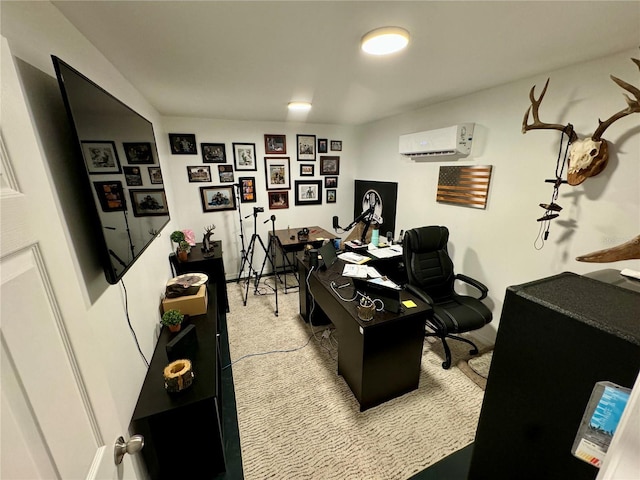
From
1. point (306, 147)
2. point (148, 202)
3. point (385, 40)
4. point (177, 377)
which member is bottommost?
point (177, 377)

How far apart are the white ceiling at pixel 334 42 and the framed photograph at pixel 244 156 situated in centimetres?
129

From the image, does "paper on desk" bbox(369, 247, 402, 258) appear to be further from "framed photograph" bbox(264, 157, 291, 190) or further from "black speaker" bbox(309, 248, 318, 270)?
"framed photograph" bbox(264, 157, 291, 190)

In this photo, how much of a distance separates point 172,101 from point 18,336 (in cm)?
280

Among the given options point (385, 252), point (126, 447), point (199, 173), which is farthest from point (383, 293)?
point (199, 173)

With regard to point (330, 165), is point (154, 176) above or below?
below

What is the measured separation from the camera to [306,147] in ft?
13.0

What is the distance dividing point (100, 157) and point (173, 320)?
4.01 ft

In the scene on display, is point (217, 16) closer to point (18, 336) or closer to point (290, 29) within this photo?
point (290, 29)

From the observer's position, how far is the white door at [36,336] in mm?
431

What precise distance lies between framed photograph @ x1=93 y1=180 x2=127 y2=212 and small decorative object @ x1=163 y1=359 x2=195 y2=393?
2.94ft

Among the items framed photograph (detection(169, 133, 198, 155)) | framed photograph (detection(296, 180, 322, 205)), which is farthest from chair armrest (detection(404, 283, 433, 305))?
framed photograph (detection(169, 133, 198, 155))

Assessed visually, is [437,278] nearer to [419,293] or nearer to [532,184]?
[419,293]

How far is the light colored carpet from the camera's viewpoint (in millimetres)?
1538

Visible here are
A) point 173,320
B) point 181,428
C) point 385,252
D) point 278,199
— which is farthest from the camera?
point 278,199
